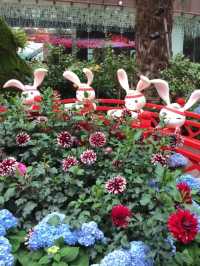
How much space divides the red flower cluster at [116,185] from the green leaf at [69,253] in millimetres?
405

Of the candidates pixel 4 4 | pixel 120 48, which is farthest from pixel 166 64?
pixel 4 4

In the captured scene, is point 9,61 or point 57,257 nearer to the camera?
point 57,257

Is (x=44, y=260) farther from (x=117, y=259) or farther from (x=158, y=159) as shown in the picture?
(x=158, y=159)

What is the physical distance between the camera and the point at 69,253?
2.26 m

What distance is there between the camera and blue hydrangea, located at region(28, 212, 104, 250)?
232 centimetres

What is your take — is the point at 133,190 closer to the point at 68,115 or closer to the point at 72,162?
the point at 72,162

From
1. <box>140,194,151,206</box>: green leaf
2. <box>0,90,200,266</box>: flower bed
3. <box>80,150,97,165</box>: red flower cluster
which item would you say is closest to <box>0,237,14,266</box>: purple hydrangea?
<box>0,90,200,266</box>: flower bed

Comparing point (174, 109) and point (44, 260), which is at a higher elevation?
point (174, 109)

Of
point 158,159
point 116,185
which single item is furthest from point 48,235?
point 158,159

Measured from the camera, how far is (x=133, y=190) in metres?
2.62

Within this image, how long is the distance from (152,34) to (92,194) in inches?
239

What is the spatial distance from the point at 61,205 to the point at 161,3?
20.8ft

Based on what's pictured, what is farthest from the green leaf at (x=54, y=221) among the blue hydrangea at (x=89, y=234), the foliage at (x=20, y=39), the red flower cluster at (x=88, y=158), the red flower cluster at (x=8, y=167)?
the foliage at (x=20, y=39)

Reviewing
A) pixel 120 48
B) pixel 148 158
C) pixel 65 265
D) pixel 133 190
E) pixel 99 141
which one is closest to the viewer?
pixel 65 265
